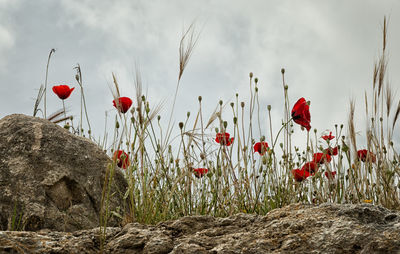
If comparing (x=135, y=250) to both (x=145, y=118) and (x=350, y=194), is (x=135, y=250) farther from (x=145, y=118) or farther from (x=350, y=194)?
(x=350, y=194)

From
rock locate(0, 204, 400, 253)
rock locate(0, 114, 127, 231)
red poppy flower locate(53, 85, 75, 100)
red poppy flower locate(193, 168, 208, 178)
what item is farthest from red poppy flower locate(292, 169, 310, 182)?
red poppy flower locate(53, 85, 75, 100)

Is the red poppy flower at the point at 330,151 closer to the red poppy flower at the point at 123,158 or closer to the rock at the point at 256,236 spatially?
the red poppy flower at the point at 123,158

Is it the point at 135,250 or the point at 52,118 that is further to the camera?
the point at 52,118

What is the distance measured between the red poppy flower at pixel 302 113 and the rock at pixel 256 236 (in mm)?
1162

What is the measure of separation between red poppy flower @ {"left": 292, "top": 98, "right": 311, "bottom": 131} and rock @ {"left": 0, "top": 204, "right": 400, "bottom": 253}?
1.16 metres

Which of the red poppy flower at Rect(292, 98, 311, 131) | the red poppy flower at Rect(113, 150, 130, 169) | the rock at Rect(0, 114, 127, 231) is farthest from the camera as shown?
the red poppy flower at Rect(292, 98, 311, 131)

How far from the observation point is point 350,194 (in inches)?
124

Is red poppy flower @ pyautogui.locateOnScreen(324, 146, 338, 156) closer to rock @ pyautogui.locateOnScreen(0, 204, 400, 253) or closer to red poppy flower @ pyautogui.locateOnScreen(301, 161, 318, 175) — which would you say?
red poppy flower @ pyautogui.locateOnScreen(301, 161, 318, 175)

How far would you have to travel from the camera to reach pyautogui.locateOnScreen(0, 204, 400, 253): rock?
47.6 inches

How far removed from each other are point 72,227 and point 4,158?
57 centimetres

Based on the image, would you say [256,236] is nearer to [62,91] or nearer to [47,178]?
[47,178]

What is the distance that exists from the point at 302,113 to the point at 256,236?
1409 mm

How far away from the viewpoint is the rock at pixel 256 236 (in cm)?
121

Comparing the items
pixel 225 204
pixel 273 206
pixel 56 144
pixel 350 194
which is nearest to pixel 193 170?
pixel 225 204
